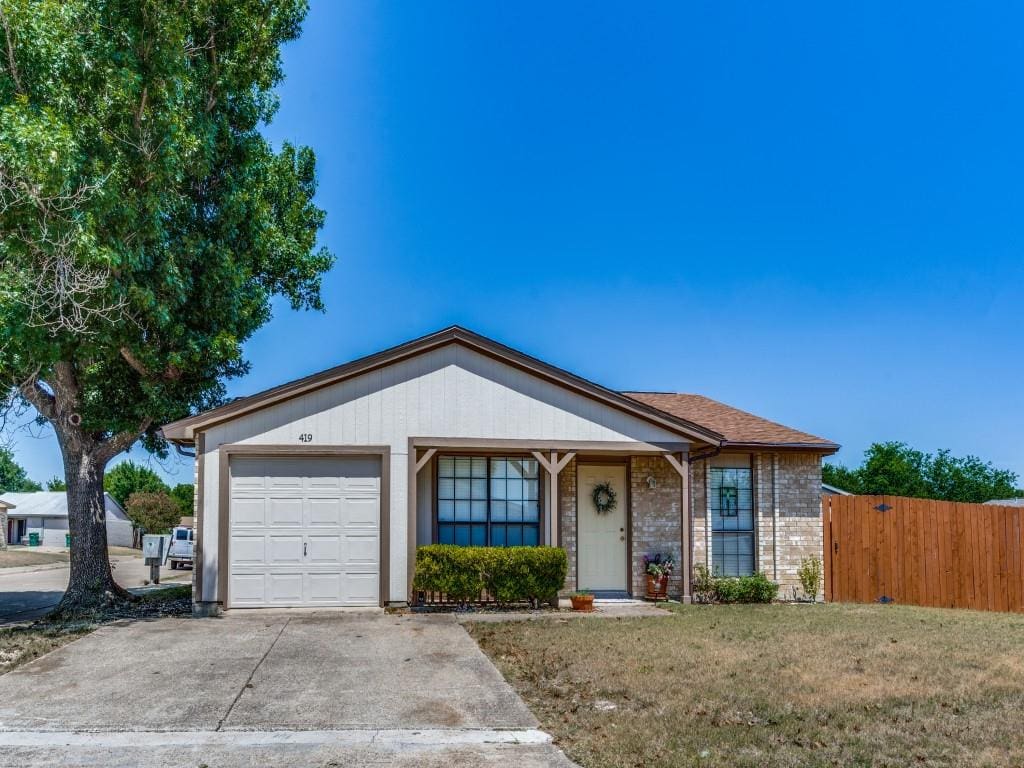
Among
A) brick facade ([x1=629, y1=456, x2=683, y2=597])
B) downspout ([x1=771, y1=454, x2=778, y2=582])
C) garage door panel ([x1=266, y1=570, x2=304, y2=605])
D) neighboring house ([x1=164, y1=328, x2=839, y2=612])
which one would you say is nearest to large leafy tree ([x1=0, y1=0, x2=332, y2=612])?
neighboring house ([x1=164, y1=328, x2=839, y2=612])

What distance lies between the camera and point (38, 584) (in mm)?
21562

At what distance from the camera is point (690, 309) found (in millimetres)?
24281

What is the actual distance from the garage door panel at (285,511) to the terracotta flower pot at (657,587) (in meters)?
5.96

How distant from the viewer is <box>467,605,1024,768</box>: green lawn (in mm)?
5547

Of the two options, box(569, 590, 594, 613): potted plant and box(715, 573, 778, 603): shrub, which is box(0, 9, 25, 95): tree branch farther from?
box(715, 573, 778, 603): shrub

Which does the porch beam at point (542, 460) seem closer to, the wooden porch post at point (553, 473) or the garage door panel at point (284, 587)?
the wooden porch post at point (553, 473)

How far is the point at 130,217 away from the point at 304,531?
5.22m

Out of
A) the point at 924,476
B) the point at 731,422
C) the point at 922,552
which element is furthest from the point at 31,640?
the point at 924,476

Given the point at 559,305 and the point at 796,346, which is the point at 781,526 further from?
the point at 796,346

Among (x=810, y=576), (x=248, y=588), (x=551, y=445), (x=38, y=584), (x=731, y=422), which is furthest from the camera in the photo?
(x=38, y=584)

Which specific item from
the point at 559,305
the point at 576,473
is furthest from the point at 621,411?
the point at 559,305

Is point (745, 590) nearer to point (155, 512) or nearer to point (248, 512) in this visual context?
point (248, 512)

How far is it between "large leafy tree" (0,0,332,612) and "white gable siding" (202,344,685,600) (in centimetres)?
221

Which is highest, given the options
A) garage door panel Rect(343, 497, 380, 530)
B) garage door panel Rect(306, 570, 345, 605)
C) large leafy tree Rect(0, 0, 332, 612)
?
large leafy tree Rect(0, 0, 332, 612)
